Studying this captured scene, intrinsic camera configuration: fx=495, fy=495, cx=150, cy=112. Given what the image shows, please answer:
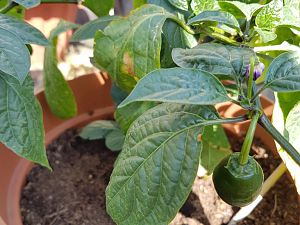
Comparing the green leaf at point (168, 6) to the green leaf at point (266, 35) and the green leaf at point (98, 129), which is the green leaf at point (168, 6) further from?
the green leaf at point (98, 129)

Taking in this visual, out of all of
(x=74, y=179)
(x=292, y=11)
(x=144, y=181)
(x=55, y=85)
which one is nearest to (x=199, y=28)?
(x=292, y=11)

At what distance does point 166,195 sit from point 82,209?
46 cm

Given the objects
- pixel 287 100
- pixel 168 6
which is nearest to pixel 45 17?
pixel 168 6

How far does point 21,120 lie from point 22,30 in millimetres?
131

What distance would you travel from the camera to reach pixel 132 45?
27.3 inches

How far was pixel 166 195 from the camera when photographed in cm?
60

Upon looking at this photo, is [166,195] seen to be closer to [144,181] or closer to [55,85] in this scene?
[144,181]

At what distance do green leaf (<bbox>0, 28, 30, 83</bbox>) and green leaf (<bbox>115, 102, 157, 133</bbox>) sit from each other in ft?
0.54

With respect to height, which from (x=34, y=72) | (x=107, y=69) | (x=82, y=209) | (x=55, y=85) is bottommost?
(x=34, y=72)

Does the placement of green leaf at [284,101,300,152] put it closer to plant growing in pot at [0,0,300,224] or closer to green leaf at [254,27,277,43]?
plant growing in pot at [0,0,300,224]

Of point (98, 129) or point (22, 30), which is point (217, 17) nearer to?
point (22, 30)

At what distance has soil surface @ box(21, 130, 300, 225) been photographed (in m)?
1.00

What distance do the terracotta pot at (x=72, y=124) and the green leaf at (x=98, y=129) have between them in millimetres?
70

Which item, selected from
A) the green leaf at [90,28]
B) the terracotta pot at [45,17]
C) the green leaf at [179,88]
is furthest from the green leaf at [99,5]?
the terracotta pot at [45,17]
